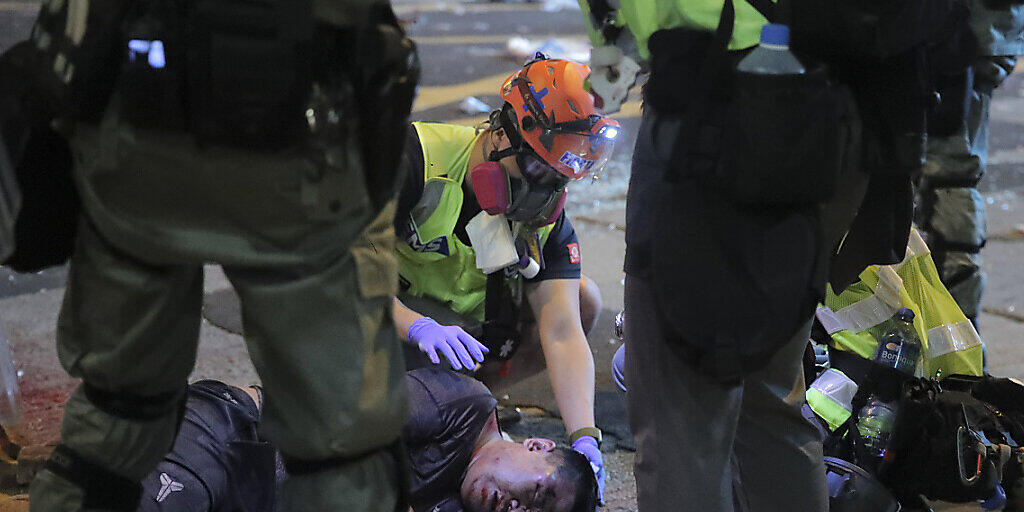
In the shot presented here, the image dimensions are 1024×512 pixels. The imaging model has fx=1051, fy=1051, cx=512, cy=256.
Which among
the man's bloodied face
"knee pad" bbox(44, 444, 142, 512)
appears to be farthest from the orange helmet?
"knee pad" bbox(44, 444, 142, 512)

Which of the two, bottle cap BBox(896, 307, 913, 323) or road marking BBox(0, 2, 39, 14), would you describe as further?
road marking BBox(0, 2, 39, 14)

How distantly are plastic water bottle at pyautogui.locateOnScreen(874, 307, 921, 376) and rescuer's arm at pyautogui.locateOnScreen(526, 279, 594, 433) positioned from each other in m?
0.80

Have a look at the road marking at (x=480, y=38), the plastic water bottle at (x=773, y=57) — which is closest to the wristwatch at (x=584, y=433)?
the plastic water bottle at (x=773, y=57)

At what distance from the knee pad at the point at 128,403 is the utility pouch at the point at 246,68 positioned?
0.45 meters

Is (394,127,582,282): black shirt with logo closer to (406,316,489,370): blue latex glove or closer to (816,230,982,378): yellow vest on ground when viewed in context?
(406,316,489,370): blue latex glove

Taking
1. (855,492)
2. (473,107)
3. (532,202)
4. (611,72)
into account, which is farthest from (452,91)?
(611,72)

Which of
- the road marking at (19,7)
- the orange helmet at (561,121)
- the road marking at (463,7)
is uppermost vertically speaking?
the orange helmet at (561,121)

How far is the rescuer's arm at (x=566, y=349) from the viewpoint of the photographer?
2.92m

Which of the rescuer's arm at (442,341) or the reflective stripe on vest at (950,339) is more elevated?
the reflective stripe on vest at (950,339)

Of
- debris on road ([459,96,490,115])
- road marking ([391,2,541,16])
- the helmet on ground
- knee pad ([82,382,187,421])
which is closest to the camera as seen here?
knee pad ([82,382,187,421])

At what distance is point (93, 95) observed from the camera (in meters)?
1.44

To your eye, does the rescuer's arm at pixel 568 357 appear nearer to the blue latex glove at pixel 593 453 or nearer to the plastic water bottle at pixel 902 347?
the blue latex glove at pixel 593 453

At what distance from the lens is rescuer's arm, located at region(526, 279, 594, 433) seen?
2922mm

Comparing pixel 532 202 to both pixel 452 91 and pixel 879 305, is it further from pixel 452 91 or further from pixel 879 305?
pixel 452 91
